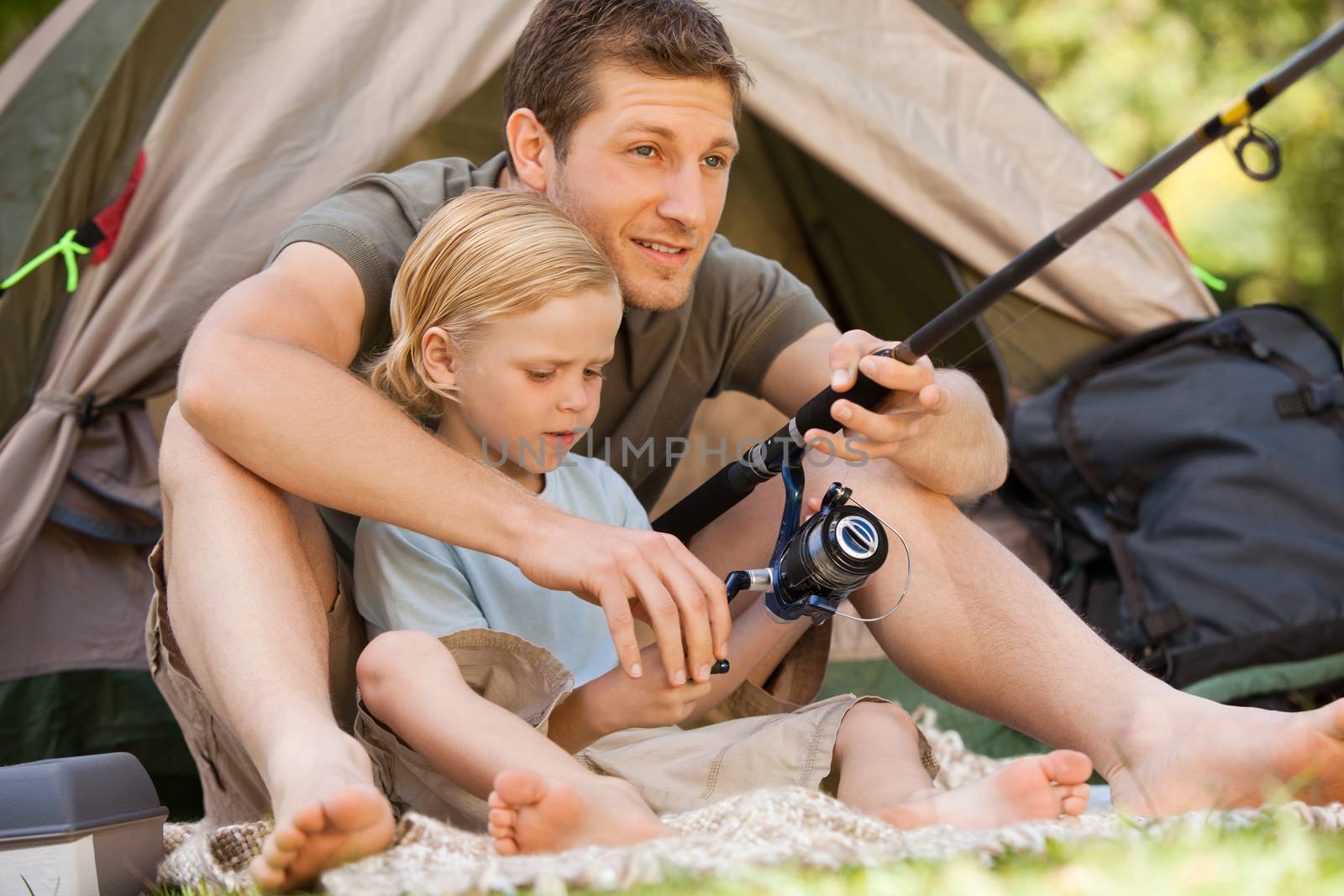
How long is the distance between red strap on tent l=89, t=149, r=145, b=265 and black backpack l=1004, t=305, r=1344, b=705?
1512mm

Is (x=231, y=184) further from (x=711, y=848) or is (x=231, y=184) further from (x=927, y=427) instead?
(x=711, y=848)

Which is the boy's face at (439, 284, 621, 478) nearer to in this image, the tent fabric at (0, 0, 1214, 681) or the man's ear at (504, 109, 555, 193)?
the man's ear at (504, 109, 555, 193)

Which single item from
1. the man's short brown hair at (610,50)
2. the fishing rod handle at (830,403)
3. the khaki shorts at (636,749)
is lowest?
the khaki shorts at (636,749)

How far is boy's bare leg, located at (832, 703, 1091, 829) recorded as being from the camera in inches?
47.6

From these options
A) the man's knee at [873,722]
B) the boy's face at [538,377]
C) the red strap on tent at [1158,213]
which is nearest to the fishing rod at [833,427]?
the man's knee at [873,722]

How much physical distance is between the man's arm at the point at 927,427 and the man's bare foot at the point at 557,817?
19.3 inches

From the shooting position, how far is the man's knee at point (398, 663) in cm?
126

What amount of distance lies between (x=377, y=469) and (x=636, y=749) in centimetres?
42

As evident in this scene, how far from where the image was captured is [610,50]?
5.94ft

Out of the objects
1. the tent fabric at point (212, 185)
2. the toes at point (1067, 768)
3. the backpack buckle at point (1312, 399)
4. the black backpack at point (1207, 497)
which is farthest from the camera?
the backpack buckle at point (1312, 399)

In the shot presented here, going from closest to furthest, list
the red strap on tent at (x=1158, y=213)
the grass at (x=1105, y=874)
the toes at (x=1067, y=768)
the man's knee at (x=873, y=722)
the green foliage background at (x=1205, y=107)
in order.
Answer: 1. the grass at (x=1105, y=874)
2. the toes at (x=1067, y=768)
3. the man's knee at (x=873, y=722)
4. the red strap on tent at (x=1158, y=213)
5. the green foliage background at (x=1205, y=107)

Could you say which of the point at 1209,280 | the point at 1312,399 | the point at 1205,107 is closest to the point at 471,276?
the point at 1312,399

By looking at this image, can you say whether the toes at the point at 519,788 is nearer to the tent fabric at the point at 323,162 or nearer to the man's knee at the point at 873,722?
the man's knee at the point at 873,722

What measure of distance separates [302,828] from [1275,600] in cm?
167
